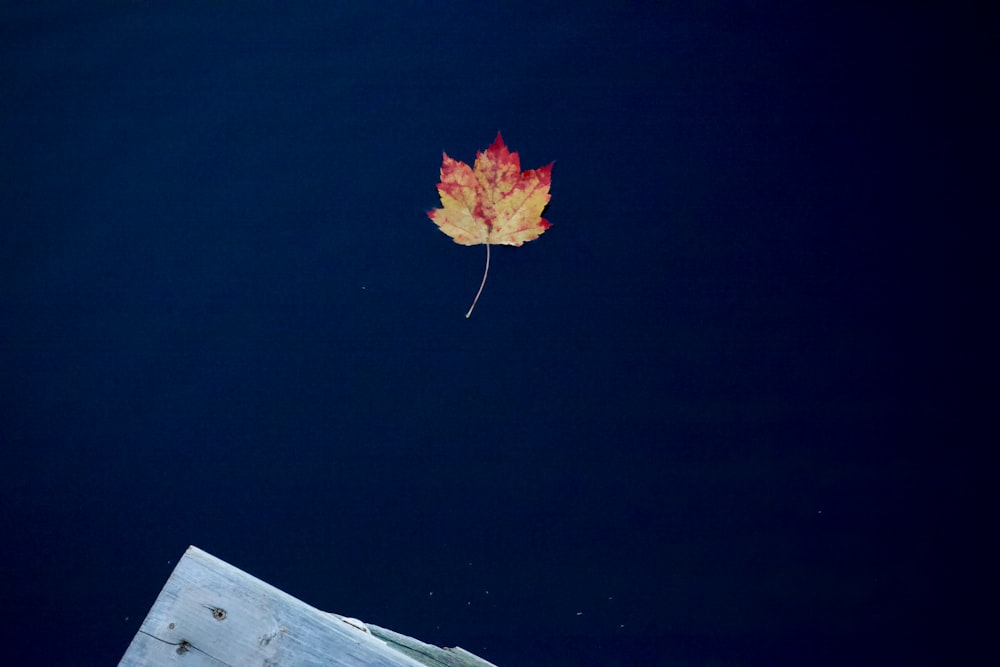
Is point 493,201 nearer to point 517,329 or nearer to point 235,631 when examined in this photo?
point 517,329

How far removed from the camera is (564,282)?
1351mm

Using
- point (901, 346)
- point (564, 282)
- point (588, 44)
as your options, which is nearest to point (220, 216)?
point (564, 282)

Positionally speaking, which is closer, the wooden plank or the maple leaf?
the wooden plank

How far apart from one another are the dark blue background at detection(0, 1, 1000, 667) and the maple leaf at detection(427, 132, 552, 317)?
0.04 m

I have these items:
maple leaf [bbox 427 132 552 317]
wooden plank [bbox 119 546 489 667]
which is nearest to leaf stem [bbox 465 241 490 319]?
maple leaf [bbox 427 132 552 317]

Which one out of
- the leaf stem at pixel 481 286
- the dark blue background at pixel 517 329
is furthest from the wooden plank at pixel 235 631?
the leaf stem at pixel 481 286

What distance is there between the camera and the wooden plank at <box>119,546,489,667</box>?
30.3 inches

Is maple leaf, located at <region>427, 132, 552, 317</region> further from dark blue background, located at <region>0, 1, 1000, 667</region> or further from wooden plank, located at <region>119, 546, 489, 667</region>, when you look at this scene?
wooden plank, located at <region>119, 546, 489, 667</region>

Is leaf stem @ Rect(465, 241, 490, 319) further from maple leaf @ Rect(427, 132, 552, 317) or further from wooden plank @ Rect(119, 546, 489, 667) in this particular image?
wooden plank @ Rect(119, 546, 489, 667)

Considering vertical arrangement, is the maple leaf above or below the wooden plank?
A: above

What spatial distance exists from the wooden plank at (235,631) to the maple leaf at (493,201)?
0.69 meters

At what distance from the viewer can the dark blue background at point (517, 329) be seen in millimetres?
1315

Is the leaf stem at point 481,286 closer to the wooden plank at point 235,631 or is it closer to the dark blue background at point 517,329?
the dark blue background at point 517,329

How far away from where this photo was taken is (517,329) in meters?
1.35
